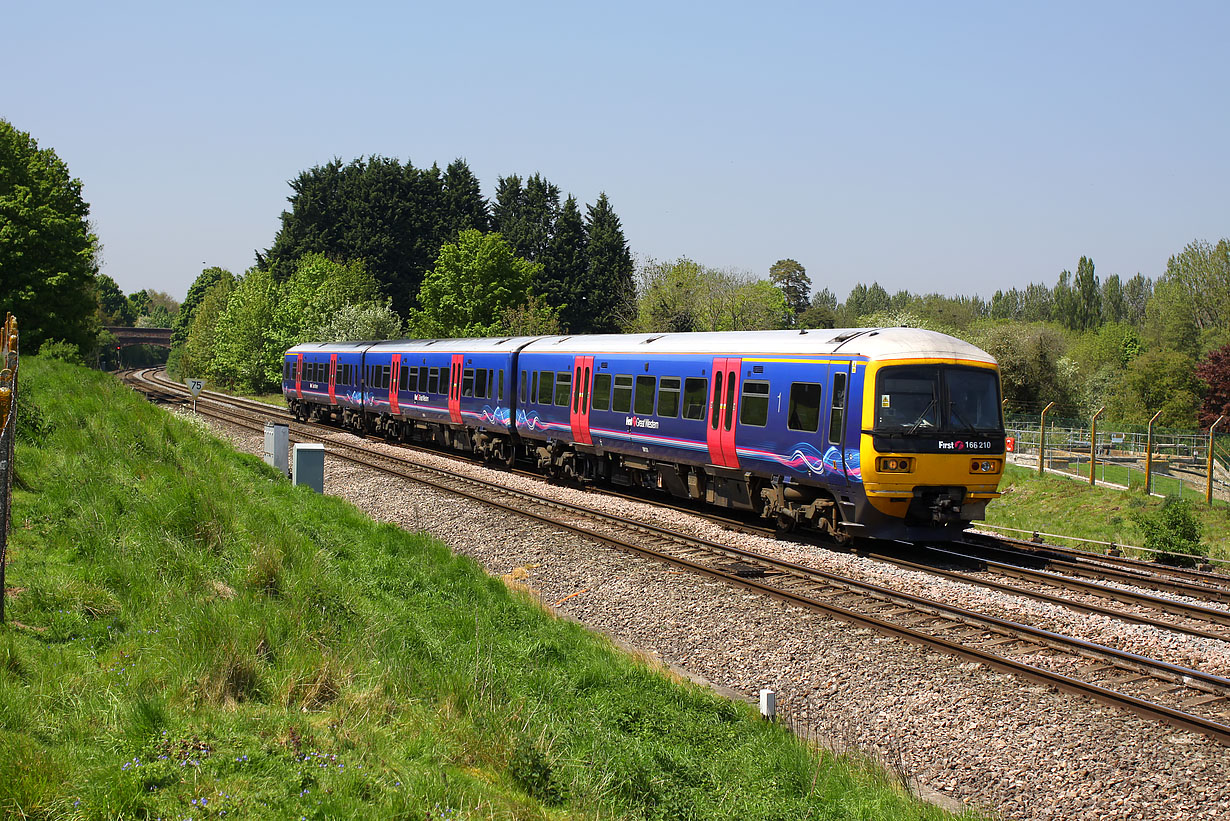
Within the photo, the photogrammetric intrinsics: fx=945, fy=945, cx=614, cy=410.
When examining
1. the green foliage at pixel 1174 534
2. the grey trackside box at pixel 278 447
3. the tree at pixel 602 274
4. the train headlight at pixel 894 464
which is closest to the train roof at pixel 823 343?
the train headlight at pixel 894 464

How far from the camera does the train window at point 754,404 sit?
Answer: 1530 cm

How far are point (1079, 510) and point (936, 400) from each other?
13.6m

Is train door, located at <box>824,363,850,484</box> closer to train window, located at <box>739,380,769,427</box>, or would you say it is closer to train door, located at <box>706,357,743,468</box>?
train window, located at <box>739,380,769,427</box>

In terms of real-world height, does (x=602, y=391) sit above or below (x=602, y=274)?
below

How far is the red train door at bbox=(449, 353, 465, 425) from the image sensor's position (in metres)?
26.7

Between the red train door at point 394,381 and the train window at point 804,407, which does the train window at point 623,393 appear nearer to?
the train window at point 804,407

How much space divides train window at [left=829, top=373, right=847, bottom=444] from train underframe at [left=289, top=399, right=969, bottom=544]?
87cm

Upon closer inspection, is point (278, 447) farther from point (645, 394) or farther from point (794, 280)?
point (794, 280)

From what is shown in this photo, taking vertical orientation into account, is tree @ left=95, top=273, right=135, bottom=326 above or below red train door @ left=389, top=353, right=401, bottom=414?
above

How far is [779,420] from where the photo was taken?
1491 cm

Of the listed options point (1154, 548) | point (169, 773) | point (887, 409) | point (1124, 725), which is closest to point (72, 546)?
point (169, 773)

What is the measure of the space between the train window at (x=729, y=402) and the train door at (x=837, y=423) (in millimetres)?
2409

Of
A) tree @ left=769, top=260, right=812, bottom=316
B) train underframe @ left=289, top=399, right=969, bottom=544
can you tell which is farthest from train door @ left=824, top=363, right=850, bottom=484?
tree @ left=769, top=260, right=812, bottom=316

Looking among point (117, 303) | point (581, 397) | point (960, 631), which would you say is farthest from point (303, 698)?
point (117, 303)
